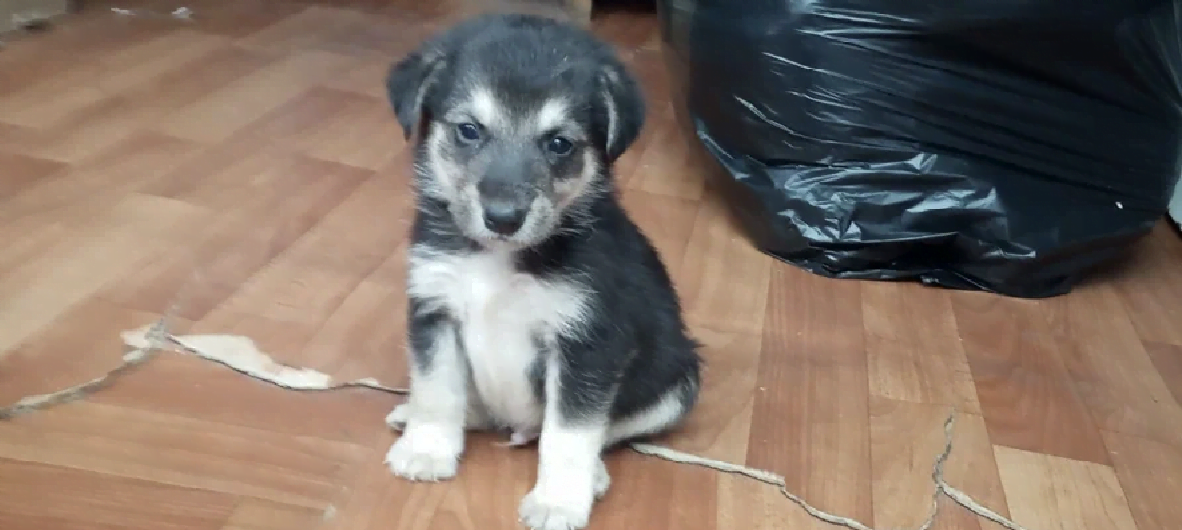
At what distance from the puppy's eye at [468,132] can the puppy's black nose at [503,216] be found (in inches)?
6.6

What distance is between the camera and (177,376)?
2156mm

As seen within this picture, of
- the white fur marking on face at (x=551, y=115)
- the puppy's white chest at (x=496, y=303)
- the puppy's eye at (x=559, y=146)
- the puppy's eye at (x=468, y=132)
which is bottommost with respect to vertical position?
the puppy's white chest at (x=496, y=303)

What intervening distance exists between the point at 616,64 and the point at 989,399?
1.43m

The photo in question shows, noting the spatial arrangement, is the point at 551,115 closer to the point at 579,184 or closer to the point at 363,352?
the point at 579,184

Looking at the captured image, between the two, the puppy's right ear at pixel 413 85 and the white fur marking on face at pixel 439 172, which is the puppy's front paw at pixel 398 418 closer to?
the white fur marking on face at pixel 439 172

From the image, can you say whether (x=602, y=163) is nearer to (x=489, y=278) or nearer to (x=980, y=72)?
(x=489, y=278)

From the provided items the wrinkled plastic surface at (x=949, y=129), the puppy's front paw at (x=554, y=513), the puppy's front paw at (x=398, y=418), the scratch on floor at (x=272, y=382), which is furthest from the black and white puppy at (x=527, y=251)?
the wrinkled plastic surface at (x=949, y=129)

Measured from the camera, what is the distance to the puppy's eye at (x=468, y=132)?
1722 mm

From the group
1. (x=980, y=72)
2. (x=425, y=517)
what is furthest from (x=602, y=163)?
(x=980, y=72)

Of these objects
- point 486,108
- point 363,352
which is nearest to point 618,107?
point 486,108

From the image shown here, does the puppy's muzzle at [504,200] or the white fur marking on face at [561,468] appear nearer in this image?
the puppy's muzzle at [504,200]

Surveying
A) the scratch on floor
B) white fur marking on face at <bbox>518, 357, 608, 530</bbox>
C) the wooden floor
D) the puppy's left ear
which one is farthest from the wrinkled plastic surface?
white fur marking on face at <bbox>518, 357, 608, 530</bbox>

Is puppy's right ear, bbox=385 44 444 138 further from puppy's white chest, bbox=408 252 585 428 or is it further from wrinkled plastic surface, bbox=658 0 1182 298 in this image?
wrinkled plastic surface, bbox=658 0 1182 298

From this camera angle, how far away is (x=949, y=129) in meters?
2.85
